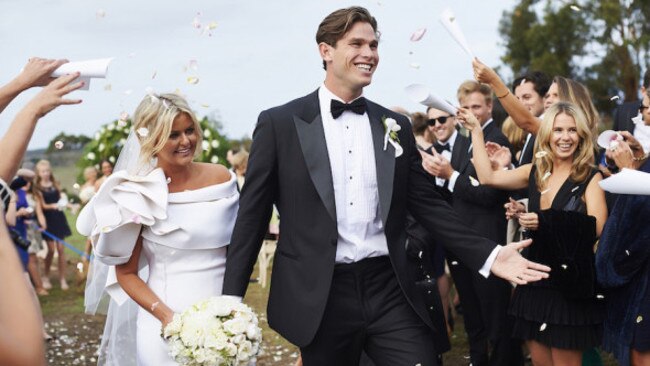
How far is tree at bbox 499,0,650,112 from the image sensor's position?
1378 inches

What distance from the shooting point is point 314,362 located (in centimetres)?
394

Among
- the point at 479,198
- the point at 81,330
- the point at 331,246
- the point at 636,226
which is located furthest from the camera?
the point at 81,330

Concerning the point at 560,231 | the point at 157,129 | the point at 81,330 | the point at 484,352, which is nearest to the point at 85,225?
the point at 157,129

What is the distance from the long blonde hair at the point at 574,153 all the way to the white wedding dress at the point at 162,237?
6.60 ft

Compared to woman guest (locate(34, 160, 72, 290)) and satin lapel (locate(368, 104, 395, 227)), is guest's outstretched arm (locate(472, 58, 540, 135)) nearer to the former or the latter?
satin lapel (locate(368, 104, 395, 227))

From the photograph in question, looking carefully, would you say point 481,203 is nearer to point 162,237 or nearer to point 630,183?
point 630,183

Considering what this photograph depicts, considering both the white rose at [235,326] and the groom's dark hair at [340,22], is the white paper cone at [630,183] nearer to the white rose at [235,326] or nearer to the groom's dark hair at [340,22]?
the groom's dark hair at [340,22]

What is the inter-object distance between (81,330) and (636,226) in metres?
7.63

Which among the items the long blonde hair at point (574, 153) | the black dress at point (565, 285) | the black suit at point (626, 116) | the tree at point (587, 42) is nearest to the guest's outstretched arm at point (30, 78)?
the black dress at point (565, 285)

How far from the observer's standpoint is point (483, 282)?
620cm

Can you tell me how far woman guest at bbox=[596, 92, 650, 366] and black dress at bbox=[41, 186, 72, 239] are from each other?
10799 millimetres

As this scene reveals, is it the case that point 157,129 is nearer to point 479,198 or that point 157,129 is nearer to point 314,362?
point 314,362

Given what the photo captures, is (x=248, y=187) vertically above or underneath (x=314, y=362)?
above

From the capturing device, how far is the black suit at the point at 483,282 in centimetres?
611
